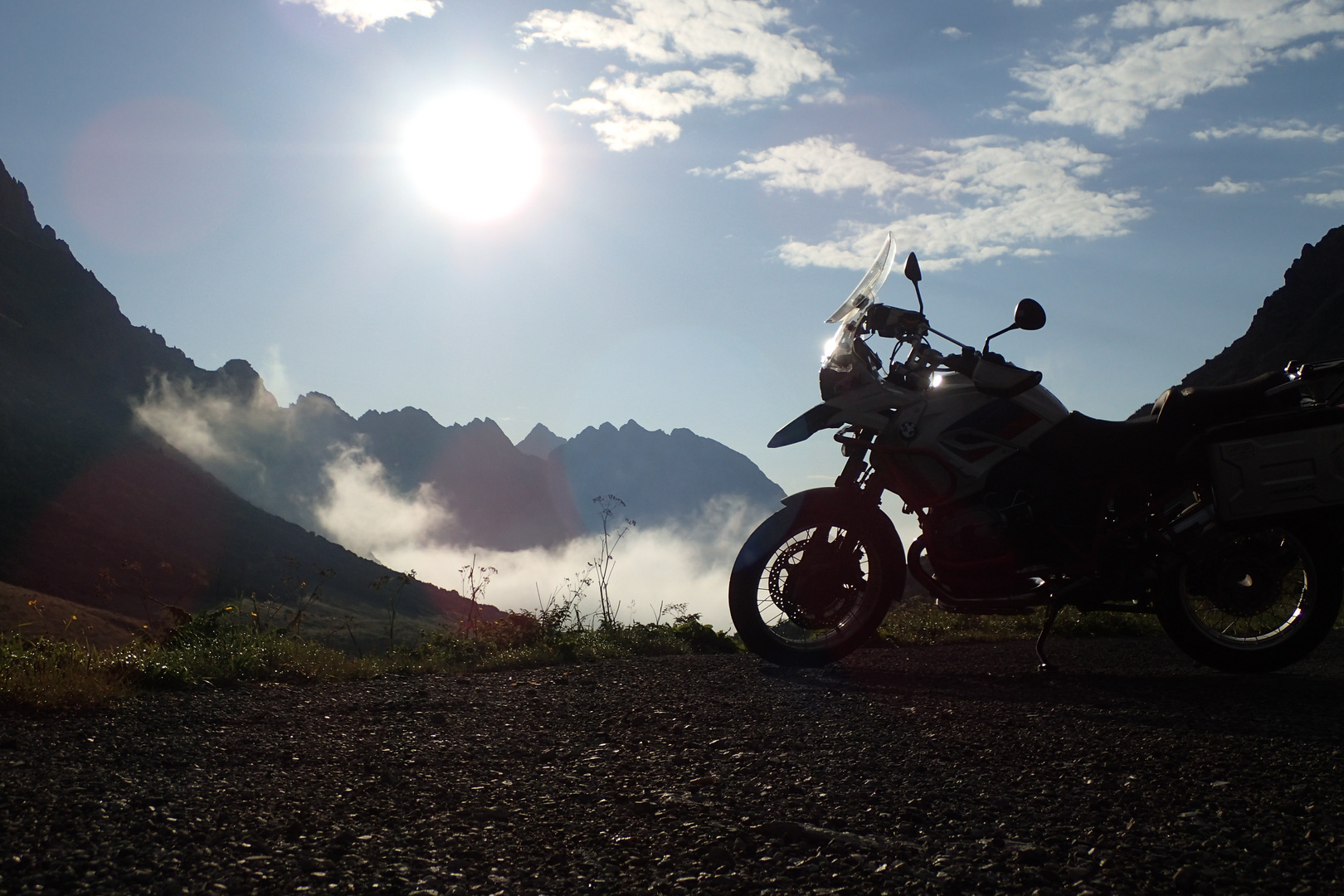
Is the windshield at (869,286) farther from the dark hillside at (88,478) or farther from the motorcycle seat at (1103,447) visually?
the dark hillside at (88,478)

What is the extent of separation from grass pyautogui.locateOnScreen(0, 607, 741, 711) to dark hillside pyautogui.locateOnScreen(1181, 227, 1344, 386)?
241ft

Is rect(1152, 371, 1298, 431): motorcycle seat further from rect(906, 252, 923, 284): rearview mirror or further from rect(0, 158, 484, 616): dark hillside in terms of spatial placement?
rect(0, 158, 484, 616): dark hillside

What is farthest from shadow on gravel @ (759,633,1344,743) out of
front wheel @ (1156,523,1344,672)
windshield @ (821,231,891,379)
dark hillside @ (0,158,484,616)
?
dark hillside @ (0,158,484,616)

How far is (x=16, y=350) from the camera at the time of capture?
117812 millimetres

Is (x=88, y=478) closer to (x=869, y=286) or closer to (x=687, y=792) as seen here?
(x=869, y=286)

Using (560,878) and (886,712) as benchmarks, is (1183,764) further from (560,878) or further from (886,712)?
(560,878)

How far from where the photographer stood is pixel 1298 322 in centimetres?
8294

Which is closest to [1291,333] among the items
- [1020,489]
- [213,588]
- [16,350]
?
[1020,489]

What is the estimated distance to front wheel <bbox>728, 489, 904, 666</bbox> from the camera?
17.8 ft

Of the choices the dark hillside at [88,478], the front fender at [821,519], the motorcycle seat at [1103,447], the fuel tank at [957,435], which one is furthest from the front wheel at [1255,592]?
the dark hillside at [88,478]

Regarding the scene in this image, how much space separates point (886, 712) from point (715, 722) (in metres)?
0.75

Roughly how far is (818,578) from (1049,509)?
1.38m

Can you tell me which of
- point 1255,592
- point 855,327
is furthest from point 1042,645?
point 855,327

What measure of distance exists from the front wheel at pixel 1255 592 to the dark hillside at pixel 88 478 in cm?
8039
